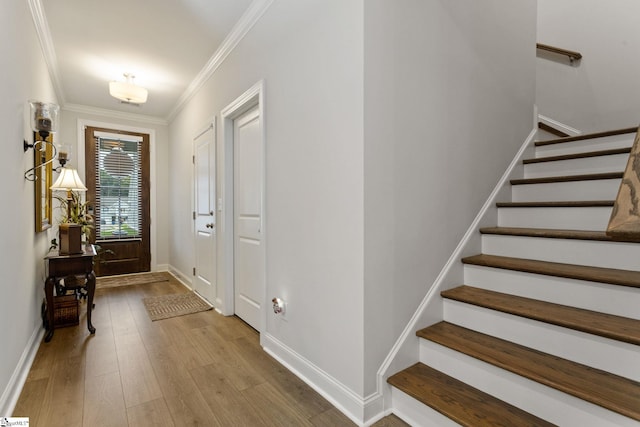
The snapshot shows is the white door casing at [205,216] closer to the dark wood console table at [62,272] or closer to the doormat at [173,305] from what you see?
the doormat at [173,305]

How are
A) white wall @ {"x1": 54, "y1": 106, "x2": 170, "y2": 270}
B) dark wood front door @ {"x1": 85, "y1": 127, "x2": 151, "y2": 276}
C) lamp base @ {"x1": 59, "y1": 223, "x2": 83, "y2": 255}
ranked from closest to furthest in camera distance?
lamp base @ {"x1": 59, "y1": 223, "x2": 83, "y2": 255}
dark wood front door @ {"x1": 85, "y1": 127, "x2": 151, "y2": 276}
white wall @ {"x1": 54, "y1": 106, "x2": 170, "y2": 270}

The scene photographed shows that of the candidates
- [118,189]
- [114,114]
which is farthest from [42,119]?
[114,114]

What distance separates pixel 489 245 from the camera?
2.20 metres

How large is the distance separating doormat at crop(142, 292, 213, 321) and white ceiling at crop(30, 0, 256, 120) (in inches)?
105

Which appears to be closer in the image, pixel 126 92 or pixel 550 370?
pixel 550 370

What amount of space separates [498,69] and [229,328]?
3166 mm

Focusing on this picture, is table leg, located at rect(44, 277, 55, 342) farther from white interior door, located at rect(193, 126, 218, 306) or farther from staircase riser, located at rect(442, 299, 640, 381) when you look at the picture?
staircase riser, located at rect(442, 299, 640, 381)

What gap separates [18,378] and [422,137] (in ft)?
9.33

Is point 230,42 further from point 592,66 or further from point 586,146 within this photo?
point 592,66

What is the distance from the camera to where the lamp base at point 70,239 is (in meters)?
2.70

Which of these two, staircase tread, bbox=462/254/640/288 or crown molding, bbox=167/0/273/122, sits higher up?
crown molding, bbox=167/0/273/122

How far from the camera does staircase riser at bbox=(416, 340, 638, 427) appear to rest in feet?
3.87

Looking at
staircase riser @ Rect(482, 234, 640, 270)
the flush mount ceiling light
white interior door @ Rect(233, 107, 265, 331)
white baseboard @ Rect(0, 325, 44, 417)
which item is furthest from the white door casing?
staircase riser @ Rect(482, 234, 640, 270)

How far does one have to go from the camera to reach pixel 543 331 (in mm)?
1494
